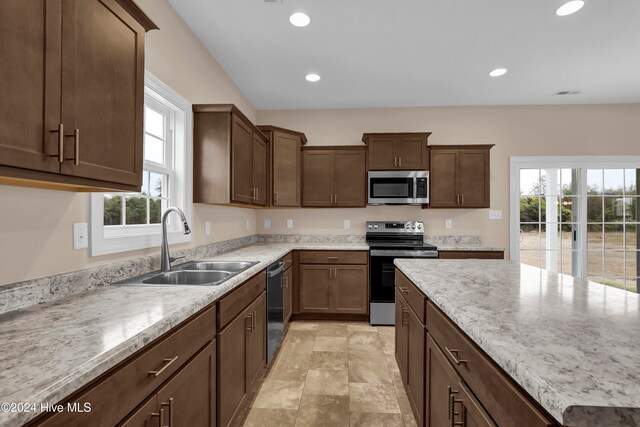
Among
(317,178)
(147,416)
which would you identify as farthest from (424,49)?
(147,416)

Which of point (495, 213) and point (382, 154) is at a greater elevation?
point (382, 154)

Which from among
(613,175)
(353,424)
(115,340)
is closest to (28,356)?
(115,340)

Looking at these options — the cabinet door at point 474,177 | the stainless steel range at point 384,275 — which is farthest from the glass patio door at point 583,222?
the stainless steel range at point 384,275

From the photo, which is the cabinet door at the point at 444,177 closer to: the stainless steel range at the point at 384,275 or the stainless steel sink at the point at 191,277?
the stainless steel range at the point at 384,275

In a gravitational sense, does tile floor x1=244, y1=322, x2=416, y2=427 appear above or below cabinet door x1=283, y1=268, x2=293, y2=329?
below

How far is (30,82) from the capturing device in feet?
2.79

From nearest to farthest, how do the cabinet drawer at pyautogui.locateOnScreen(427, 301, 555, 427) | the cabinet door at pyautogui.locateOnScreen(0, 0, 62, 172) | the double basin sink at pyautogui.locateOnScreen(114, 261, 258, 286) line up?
the cabinet drawer at pyautogui.locateOnScreen(427, 301, 555, 427) < the cabinet door at pyautogui.locateOnScreen(0, 0, 62, 172) < the double basin sink at pyautogui.locateOnScreen(114, 261, 258, 286)

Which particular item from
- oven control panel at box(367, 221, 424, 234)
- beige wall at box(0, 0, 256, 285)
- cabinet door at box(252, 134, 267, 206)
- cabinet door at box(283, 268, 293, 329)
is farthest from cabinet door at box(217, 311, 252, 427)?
oven control panel at box(367, 221, 424, 234)

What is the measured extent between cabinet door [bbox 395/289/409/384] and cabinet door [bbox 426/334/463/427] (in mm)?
484

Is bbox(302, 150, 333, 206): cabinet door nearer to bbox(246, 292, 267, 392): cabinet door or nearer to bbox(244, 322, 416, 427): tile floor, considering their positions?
bbox(244, 322, 416, 427): tile floor

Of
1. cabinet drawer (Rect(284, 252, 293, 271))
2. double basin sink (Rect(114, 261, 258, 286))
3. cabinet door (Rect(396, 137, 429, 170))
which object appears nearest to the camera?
double basin sink (Rect(114, 261, 258, 286))

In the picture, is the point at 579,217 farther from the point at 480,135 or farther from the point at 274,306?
the point at 274,306

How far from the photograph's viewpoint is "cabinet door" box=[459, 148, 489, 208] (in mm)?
3844

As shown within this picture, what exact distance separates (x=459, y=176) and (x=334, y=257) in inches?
74.9
